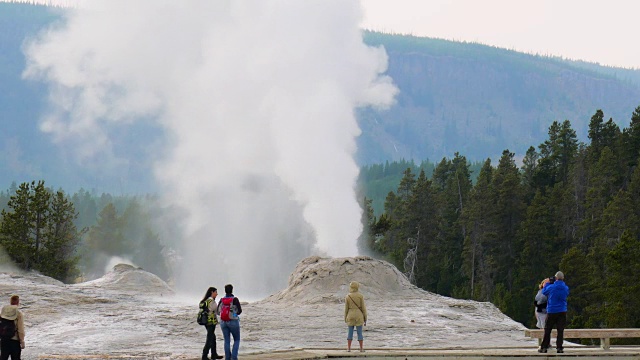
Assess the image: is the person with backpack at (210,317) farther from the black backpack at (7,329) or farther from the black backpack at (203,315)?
the black backpack at (7,329)

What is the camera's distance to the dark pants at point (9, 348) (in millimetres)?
19453

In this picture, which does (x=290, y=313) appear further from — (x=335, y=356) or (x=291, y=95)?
(x=291, y=95)

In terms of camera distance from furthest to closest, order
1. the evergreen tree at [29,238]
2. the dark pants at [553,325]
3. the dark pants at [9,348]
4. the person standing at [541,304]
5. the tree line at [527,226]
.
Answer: the evergreen tree at [29,238], the tree line at [527,226], the person standing at [541,304], the dark pants at [553,325], the dark pants at [9,348]

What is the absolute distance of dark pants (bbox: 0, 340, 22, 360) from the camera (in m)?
19.5

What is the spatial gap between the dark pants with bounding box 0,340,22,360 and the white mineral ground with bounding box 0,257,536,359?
382 cm

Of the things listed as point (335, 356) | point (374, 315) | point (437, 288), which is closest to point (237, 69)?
point (437, 288)

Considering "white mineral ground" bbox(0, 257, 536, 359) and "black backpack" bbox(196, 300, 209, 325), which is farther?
"white mineral ground" bbox(0, 257, 536, 359)

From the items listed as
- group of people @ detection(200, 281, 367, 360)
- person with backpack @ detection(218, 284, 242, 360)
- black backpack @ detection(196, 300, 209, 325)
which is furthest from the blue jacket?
black backpack @ detection(196, 300, 209, 325)

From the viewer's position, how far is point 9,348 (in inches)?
767

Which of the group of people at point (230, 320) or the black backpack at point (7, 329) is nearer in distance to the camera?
the black backpack at point (7, 329)

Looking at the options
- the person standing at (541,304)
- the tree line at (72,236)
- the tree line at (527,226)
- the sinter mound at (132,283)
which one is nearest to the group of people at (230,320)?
the person standing at (541,304)

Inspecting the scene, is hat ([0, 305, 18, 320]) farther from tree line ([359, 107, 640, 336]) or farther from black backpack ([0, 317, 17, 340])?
tree line ([359, 107, 640, 336])

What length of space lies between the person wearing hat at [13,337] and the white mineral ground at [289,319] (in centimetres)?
385

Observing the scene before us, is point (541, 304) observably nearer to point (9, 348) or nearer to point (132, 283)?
point (9, 348)
